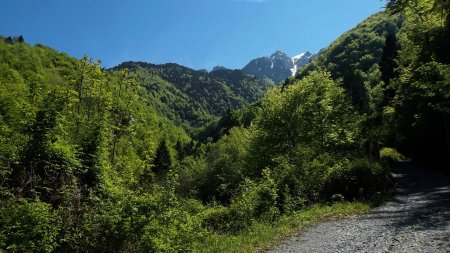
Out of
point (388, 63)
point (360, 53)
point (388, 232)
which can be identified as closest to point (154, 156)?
point (388, 232)

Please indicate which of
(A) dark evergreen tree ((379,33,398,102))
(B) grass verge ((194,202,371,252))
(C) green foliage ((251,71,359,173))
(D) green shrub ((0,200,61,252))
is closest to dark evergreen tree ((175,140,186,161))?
(A) dark evergreen tree ((379,33,398,102))

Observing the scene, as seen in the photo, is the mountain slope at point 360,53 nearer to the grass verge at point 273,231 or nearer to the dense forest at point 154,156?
the dense forest at point 154,156

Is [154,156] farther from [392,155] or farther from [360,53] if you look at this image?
[360,53]

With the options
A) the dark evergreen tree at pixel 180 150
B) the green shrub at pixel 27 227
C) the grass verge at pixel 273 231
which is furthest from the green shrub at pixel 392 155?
the dark evergreen tree at pixel 180 150

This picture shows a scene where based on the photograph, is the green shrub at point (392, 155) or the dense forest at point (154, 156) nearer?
the dense forest at point (154, 156)

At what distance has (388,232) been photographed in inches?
551

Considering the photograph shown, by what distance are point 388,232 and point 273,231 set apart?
14.4 ft

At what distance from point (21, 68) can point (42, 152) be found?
11978 cm

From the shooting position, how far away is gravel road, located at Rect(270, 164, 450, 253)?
40.1 feet

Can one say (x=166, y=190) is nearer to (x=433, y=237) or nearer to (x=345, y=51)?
(x=433, y=237)

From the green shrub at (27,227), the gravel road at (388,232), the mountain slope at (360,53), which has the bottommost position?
the gravel road at (388,232)

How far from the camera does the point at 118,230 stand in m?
12.4

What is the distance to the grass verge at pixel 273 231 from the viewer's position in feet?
46.8

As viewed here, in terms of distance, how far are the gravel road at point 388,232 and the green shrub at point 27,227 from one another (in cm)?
711
